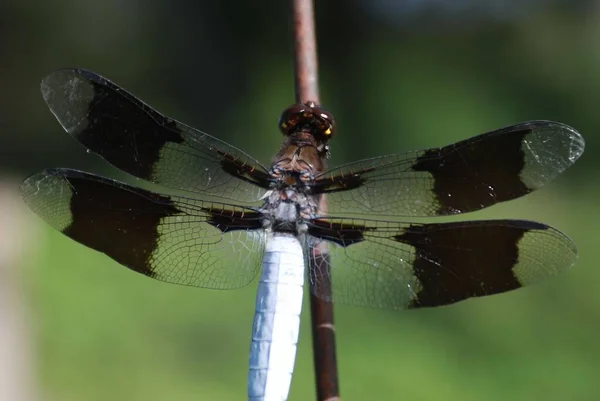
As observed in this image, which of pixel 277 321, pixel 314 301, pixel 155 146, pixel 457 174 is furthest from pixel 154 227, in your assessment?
pixel 457 174

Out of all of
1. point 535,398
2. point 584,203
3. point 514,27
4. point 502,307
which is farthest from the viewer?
point 514,27

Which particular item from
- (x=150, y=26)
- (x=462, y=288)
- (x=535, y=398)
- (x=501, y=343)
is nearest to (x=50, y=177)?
(x=462, y=288)

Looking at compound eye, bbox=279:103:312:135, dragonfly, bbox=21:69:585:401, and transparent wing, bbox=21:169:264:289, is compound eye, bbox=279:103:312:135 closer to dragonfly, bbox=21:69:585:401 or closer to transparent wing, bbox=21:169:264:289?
dragonfly, bbox=21:69:585:401

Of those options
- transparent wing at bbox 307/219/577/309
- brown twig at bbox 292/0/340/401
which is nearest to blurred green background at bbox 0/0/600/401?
transparent wing at bbox 307/219/577/309

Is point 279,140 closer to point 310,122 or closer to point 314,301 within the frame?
point 310,122

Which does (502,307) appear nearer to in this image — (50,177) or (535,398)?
(535,398)
